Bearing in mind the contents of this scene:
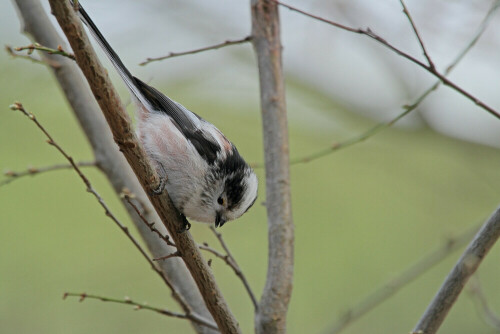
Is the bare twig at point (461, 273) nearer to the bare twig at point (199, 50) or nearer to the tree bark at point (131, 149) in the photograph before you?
the tree bark at point (131, 149)

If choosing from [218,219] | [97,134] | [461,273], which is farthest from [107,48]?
[461,273]

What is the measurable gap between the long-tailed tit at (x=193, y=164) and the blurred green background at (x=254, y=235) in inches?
86.9

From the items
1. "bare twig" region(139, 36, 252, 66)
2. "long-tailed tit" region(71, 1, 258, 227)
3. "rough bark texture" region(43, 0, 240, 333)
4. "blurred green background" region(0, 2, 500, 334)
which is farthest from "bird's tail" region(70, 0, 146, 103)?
"blurred green background" region(0, 2, 500, 334)

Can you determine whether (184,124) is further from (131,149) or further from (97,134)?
(131,149)

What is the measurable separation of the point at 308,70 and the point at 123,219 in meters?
2.95

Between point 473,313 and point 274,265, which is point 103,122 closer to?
point 274,265

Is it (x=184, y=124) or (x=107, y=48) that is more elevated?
(x=107, y=48)

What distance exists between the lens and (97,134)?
340 cm

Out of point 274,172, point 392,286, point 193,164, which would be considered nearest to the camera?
point 193,164

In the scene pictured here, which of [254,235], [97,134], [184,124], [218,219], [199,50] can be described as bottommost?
[254,235]

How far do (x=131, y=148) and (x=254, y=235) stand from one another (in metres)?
4.45

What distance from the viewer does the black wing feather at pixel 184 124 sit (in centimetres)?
308

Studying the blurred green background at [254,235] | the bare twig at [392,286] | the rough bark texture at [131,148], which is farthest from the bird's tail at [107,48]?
the blurred green background at [254,235]

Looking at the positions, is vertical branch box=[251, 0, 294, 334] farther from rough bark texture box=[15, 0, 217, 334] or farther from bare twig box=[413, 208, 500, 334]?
bare twig box=[413, 208, 500, 334]
